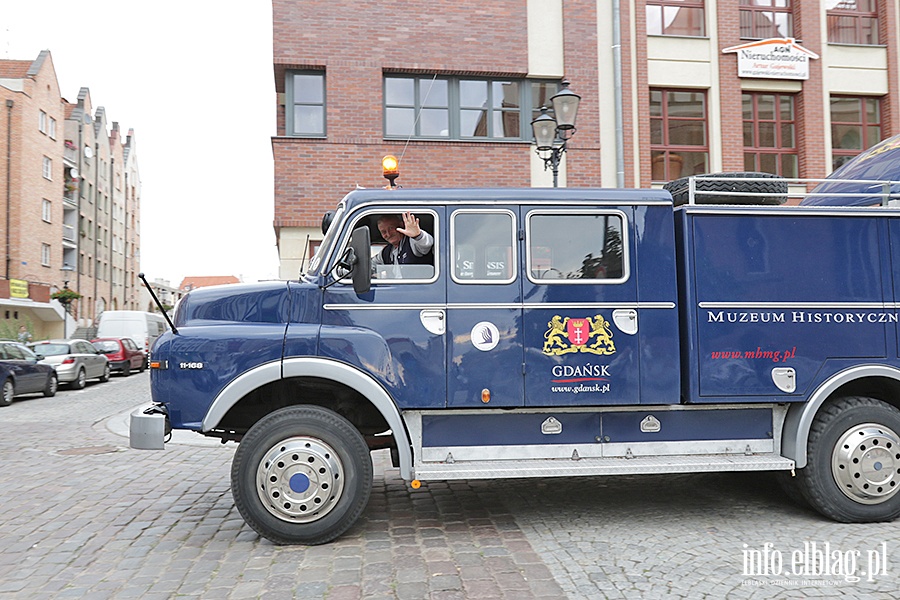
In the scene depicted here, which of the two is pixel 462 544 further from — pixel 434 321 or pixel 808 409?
→ pixel 808 409

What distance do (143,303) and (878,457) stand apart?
80714mm

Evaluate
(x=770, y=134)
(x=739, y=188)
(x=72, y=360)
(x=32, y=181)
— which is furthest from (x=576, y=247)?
(x=32, y=181)

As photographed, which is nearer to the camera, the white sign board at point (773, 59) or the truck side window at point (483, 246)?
the truck side window at point (483, 246)

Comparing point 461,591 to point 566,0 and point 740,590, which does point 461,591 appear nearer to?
point 740,590

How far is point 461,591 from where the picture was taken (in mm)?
4250

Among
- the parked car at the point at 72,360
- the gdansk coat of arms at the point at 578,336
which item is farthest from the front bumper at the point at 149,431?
the parked car at the point at 72,360

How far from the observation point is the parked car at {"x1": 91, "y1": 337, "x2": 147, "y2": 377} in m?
25.9

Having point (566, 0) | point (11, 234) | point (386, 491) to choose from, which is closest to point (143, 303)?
point (11, 234)

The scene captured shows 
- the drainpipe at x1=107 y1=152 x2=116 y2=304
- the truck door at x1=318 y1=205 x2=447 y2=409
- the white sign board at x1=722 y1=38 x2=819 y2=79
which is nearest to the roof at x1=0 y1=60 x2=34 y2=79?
the drainpipe at x1=107 y1=152 x2=116 y2=304

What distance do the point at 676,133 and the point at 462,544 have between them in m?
14.3

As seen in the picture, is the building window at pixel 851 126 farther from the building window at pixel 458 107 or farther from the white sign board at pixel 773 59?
the building window at pixel 458 107

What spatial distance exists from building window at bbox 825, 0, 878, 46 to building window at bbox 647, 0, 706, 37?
135 inches

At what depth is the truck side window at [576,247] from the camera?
5461 millimetres

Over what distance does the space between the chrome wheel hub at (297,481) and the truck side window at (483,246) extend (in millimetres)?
1694
